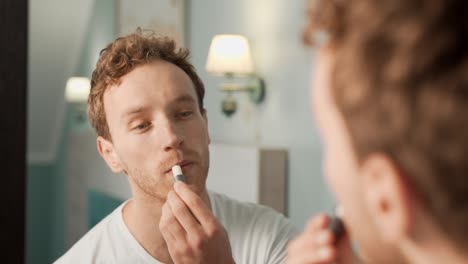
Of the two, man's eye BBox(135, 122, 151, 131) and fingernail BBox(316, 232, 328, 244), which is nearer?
fingernail BBox(316, 232, 328, 244)

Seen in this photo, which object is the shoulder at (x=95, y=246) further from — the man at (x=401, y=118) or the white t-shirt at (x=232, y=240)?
the man at (x=401, y=118)

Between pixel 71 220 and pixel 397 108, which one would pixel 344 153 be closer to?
pixel 397 108

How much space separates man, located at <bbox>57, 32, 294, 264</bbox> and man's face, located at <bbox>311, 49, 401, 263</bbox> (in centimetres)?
53

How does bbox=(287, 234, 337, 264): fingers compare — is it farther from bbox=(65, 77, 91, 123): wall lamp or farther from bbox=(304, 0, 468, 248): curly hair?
bbox=(65, 77, 91, 123): wall lamp

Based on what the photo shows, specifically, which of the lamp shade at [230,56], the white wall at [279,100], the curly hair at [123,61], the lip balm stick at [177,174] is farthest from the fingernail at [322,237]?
the lamp shade at [230,56]

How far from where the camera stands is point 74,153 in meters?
2.80

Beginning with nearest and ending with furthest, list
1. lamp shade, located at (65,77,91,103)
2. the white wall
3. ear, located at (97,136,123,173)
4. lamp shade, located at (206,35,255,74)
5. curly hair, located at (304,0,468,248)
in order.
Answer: curly hair, located at (304,0,468,248)
ear, located at (97,136,123,173)
the white wall
lamp shade, located at (206,35,255,74)
lamp shade, located at (65,77,91,103)

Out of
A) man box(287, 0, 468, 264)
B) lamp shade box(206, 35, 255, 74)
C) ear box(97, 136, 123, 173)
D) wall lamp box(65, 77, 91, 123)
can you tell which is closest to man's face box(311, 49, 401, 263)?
man box(287, 0, 468, 264)

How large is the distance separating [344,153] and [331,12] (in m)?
0.08

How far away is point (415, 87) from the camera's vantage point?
0.31 m

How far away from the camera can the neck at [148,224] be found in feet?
3.01

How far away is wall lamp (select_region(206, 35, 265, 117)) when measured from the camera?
5.42 feet

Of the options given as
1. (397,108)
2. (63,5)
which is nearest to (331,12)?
(397,108)

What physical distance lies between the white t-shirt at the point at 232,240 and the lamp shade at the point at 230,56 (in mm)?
722
